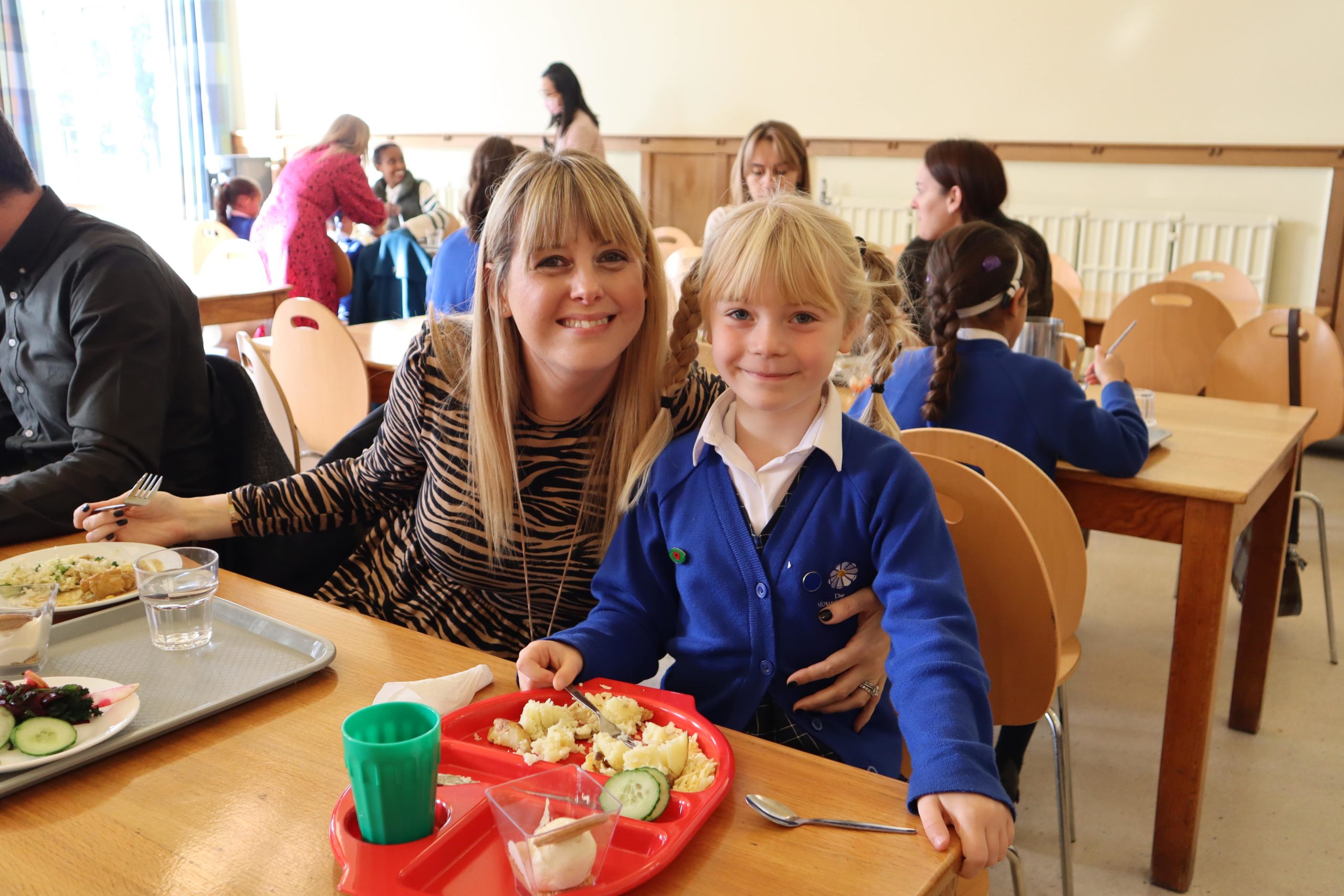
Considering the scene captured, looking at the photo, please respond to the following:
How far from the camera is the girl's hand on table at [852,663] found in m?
1.14

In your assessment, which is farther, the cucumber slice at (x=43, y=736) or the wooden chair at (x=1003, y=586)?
the wooden chair at (x=1003, y=586)

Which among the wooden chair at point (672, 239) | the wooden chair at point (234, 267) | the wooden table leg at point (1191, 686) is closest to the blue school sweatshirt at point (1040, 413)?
the wooden table leg at point (1191, 686)

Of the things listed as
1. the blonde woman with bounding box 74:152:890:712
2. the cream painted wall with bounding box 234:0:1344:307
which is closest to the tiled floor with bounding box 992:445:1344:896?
the blonde woman with bounding box 74:152:890:712

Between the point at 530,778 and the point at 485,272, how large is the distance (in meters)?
0.75

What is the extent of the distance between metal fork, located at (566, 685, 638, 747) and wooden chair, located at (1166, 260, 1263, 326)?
148 inches

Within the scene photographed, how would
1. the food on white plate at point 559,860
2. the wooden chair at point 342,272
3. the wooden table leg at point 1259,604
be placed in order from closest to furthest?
the food on white plate at point 559,860 → the wooden table leg at point 1259,604 → the wooden chair at point 342,272

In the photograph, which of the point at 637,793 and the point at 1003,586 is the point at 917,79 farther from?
the point at 637,793

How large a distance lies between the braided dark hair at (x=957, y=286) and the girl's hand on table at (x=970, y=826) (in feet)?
4.12

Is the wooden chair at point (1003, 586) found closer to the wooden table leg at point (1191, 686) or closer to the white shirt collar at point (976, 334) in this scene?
the wooden table leg at point (1191, 686)

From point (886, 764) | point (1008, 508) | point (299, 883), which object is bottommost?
point (886, 764)

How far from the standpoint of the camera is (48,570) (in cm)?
122

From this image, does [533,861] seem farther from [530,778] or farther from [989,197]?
[989,197]

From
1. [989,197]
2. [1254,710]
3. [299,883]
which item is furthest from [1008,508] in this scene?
[989,197]

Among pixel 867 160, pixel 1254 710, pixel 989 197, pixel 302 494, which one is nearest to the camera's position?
pixel 302 494
